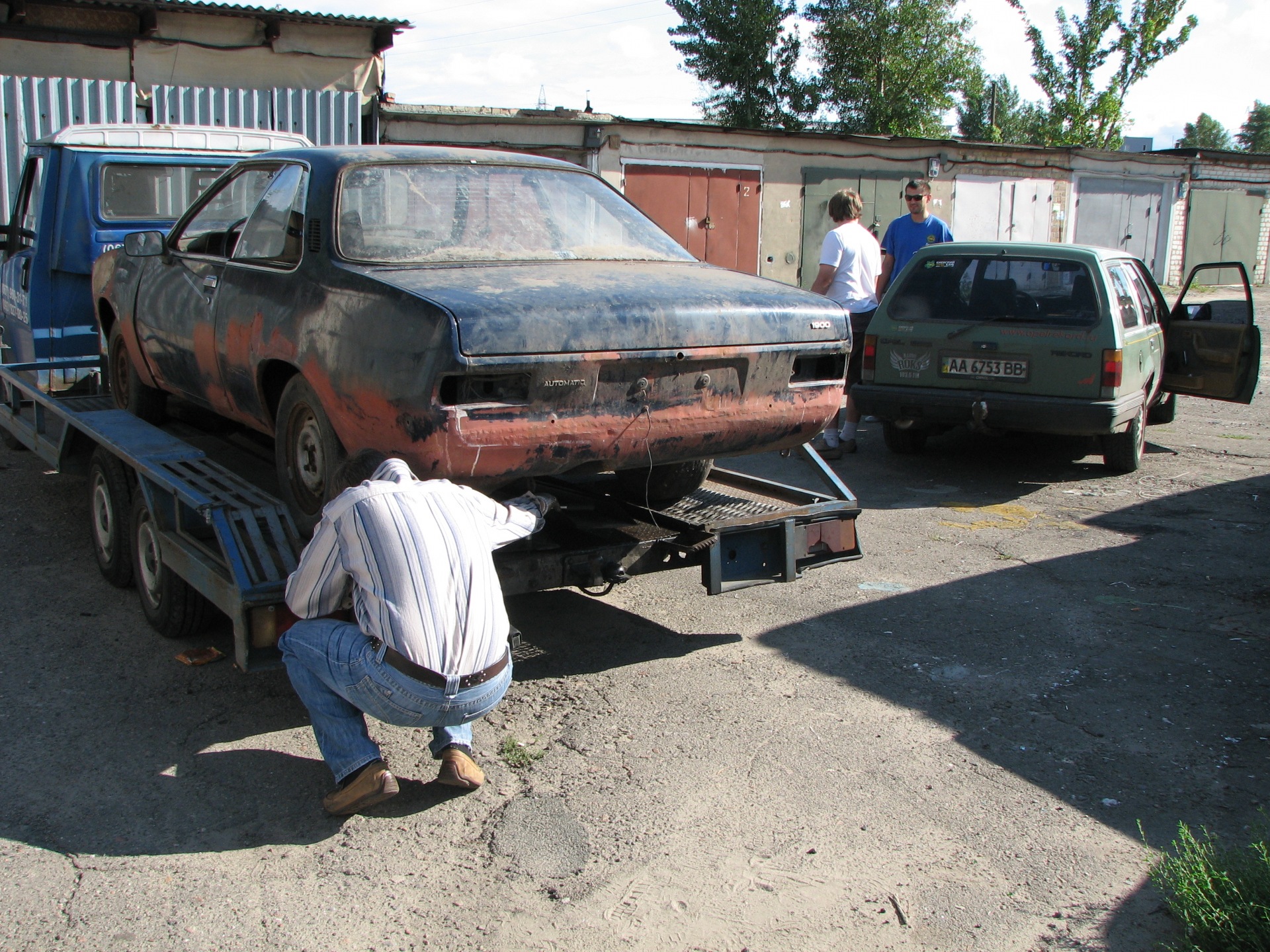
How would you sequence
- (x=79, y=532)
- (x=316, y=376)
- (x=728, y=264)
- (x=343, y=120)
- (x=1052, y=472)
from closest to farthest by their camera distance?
(x=316, y=376)
(x=79, y=532)
(x=1052, y=472)
(x=343, y=120)
(x=728, y=264)

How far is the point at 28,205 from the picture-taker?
8016mm

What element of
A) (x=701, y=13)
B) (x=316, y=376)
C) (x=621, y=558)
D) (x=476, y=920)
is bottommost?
(x=476, y=920)

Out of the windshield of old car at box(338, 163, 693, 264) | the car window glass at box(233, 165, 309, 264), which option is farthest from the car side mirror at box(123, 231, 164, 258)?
the windshield of old car at box(338, 163, 693, 264)

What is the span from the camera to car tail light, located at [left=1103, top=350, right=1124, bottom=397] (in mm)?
7180

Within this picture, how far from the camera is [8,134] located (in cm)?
1217

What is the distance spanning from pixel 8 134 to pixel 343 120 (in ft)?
13.0

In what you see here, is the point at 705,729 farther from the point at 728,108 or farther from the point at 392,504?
the point at 728,108

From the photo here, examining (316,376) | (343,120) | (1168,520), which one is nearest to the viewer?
(316,376)

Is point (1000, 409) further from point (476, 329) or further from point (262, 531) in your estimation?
point (262, 531)

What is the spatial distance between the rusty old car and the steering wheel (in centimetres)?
361

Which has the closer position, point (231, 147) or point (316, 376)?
point (316, 376)

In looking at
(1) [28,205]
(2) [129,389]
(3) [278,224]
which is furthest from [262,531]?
(1) [28,205]

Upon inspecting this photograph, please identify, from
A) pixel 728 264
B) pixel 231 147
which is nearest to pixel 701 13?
pixel 728 264

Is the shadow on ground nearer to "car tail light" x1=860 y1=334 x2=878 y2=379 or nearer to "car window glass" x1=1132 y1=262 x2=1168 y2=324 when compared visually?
"car tail light" x1=860 y1=334 x2=878 y2=379
